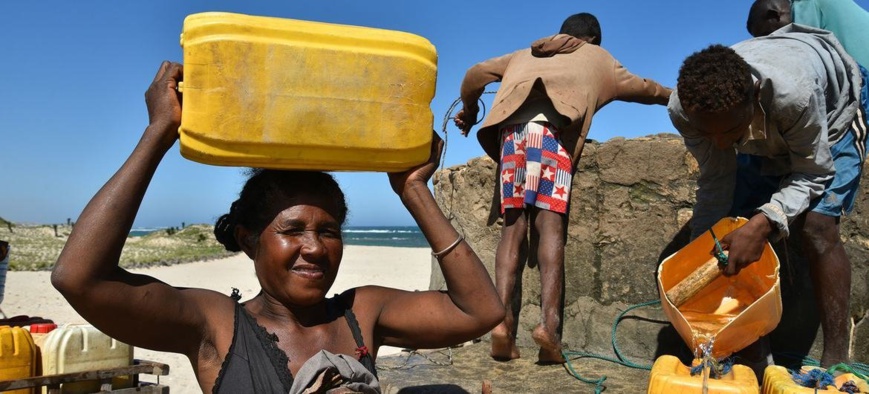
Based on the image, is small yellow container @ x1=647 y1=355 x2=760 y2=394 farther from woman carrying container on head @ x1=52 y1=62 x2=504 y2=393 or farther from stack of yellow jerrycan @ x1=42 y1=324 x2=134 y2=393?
stack of yellow jerrycan @ x1=42 y1=324 x2=134 y2=393

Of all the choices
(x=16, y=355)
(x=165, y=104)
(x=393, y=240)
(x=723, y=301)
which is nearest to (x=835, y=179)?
(x=723, y=301)

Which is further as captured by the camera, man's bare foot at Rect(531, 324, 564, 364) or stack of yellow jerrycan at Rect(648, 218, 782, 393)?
man's bare foot at Rect(531, 324, 564, 364)

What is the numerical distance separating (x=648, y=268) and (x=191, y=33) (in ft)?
9.58

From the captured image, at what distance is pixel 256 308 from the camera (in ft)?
6.84

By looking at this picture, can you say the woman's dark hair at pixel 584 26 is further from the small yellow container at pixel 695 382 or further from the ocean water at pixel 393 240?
the ocean water at pixel 393 240

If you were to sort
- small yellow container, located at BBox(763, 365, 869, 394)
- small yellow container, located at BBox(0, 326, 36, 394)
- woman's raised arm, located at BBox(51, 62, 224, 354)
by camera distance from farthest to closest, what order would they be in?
small yellow container, located at BBox(0, 326, 36, 394), small yellow container, located at BBox(763, 365, 869, 394), woman's raised arm, located at BBox(51, 62, 224, 354)

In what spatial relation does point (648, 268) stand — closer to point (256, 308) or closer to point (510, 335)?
point (510, 335)

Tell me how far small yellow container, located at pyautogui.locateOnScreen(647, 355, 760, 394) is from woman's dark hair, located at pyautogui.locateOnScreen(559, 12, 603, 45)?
7.75ft

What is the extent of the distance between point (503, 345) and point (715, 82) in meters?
1.70

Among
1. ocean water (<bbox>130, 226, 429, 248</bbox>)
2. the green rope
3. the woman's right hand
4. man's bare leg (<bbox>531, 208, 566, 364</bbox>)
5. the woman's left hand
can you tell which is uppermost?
the woman's right hand

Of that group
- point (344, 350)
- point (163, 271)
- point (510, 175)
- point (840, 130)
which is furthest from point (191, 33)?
point (163, 271)

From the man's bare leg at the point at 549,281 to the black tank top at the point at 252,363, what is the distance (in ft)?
5.65

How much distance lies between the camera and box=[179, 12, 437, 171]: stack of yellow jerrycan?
1.77 m

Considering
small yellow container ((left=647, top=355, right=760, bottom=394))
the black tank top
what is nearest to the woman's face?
the black tank top
